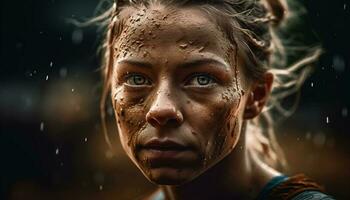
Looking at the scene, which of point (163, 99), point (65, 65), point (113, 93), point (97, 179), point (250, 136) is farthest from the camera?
point (97, 179)

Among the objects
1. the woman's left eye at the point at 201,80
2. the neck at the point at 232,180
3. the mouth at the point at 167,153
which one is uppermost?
the woman's left eye at the point at 201,80

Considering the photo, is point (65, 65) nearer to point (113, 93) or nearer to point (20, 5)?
point (20, 5)

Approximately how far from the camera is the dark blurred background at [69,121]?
15.8 ft

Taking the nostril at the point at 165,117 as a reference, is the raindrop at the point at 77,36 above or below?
below

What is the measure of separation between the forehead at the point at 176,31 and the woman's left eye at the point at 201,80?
68mm

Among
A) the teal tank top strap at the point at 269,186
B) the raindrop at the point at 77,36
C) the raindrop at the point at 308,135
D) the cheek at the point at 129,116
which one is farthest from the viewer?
the raindrop at the point at 308,135

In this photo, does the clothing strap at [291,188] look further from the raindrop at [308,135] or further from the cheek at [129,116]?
the raindrop at [308,135]

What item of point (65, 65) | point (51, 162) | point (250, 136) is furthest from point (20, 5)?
point (250, 136)

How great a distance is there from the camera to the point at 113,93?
2.26 meters

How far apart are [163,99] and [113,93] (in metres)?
0.25

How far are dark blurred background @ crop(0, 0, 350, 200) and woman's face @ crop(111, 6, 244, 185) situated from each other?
2.54 metres

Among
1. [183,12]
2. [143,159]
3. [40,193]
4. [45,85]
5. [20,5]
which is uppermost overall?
[183,12]

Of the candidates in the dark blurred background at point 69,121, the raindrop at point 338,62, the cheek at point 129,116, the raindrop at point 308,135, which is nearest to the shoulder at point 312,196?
the cheek at point 129,116

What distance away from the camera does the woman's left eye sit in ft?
6.87
